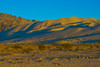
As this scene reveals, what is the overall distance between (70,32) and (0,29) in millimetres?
41950

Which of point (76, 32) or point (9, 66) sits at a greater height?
point (76, 32)

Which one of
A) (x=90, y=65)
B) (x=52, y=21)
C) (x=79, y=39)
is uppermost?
(x=52, y=21)

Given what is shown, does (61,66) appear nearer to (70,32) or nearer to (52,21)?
(70,32)

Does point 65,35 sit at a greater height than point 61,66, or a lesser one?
greater

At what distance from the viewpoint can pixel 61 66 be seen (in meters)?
13.2

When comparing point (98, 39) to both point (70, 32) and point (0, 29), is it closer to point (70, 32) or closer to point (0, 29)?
point (70, 32)

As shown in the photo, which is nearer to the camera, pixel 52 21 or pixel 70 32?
pixel 70 32

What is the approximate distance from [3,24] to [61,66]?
7730cm

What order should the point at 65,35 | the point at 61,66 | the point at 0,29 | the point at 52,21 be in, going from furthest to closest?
the point at 0,29
the point at 52,21
the point at 65,35
the point at 61,66

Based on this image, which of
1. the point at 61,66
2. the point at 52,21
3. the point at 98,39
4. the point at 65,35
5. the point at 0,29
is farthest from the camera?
the point at 0,29

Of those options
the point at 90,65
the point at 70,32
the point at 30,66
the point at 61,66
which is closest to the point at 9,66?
the point at 30,66

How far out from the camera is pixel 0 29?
85.1 meters

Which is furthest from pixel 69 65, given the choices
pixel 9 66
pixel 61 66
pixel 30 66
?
pixel 9 66

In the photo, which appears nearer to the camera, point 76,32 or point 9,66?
point 9,66
